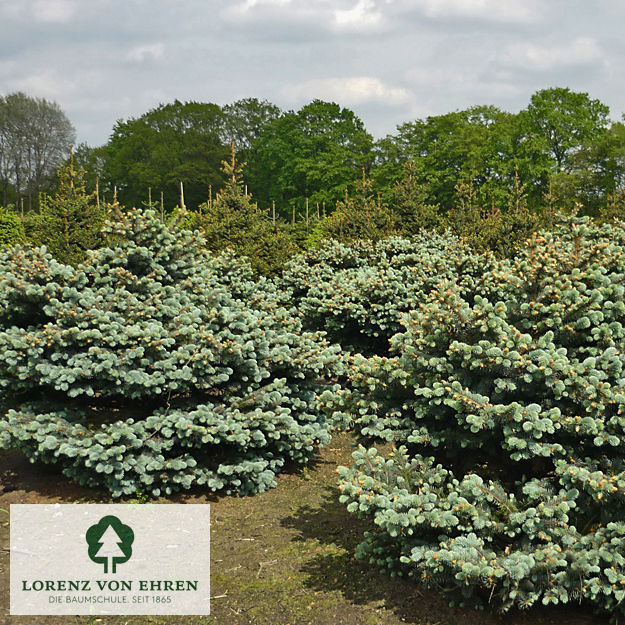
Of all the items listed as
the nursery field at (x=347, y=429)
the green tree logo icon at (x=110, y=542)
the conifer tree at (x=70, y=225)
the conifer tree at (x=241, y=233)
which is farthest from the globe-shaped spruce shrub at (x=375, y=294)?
the conifer tree at (x=70, y=225)

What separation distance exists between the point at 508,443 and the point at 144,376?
9.78 ft

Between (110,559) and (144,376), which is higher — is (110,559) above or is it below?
below

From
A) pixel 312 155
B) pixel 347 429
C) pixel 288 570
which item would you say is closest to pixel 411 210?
pixel 347 429

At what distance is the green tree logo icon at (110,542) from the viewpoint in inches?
156

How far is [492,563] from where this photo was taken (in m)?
2.96

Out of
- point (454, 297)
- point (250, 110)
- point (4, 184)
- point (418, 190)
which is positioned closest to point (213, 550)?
point (454, 297)

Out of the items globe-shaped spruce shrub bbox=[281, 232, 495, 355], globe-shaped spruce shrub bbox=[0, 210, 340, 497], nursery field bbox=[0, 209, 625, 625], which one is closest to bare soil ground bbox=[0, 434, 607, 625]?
nursery field bbox=[0, 209, 625, 625]

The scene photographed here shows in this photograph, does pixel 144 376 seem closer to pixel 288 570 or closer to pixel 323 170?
pixel 288 570

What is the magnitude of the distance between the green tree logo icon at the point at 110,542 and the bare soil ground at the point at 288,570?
526mm

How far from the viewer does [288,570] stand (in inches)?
153

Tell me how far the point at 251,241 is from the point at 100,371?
8123 millimetres

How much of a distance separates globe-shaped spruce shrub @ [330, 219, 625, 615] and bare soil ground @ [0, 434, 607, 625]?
0.15 m

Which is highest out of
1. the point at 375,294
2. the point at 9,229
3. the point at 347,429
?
the point at 9,229

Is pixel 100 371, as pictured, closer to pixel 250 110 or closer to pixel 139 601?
pixel 139 601
